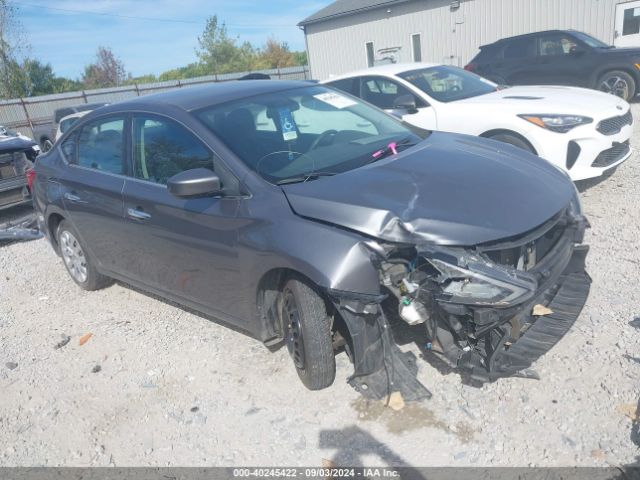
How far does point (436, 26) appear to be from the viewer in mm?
21734

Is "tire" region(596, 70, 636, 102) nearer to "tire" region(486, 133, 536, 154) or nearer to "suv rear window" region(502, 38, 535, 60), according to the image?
"suv rear window" region(502, 38, 535, 60)

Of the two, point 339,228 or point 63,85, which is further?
point 63,85

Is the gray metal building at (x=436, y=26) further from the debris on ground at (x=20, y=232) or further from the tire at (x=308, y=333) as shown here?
the tire at (x=308, y=333)

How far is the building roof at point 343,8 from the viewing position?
23.4 m

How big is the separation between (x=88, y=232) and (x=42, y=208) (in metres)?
1.02

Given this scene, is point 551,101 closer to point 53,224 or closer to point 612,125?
point 612,125

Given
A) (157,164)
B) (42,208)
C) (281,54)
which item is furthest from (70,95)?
(281,54)

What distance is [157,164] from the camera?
12.8ft

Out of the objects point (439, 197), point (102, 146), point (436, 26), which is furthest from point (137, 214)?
point (436, 26)

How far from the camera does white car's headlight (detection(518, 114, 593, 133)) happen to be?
562 cm

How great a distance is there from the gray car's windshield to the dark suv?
8441mm

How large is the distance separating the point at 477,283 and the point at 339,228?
2.47 ft

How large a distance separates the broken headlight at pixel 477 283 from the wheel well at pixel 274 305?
0.70 m

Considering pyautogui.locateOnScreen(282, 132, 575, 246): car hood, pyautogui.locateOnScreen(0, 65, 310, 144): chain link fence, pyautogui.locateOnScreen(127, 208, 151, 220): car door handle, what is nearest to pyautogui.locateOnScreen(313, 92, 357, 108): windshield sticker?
pyautogui.locateOnScreen(282, 132, 575, 246): car hood
